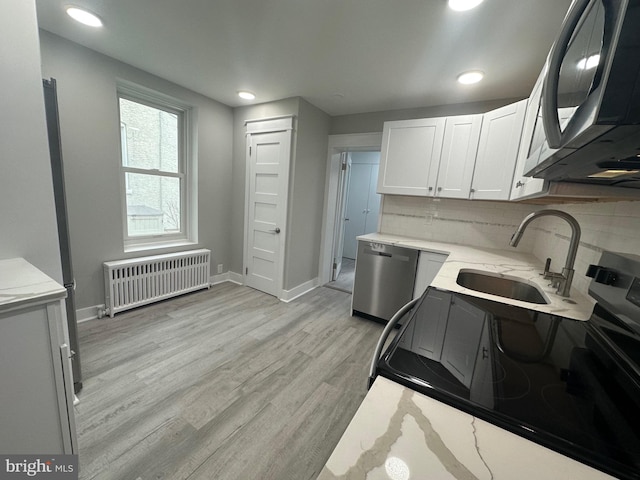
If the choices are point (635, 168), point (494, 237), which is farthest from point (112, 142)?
point (494, 237)

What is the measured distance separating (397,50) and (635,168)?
1750 mm

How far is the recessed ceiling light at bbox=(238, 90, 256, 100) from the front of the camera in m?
2.83

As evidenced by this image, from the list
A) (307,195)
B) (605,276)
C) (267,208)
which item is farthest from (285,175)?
(605,276)

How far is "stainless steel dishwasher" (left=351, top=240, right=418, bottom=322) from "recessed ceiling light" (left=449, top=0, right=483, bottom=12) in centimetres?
173

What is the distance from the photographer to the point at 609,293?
2.77 feet

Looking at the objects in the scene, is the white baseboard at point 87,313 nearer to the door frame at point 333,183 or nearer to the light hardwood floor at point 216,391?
the light hardwood floor at point 216,391

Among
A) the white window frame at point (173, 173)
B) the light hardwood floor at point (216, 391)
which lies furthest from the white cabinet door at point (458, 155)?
the white window frame at point (173, 173)

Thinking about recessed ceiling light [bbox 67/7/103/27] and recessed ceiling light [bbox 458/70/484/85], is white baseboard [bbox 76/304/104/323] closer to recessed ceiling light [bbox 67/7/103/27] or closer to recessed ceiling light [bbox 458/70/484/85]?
recessed ceiling light [bbox 67/7/103/27]

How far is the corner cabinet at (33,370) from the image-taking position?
0.82 meters

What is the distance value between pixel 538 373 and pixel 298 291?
294 centimetres

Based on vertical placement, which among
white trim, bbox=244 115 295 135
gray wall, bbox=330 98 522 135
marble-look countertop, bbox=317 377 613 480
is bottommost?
marble-look countertop, bbox=317 377 613 480

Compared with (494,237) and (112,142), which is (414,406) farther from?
(112,142)

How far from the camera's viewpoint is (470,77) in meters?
2.13

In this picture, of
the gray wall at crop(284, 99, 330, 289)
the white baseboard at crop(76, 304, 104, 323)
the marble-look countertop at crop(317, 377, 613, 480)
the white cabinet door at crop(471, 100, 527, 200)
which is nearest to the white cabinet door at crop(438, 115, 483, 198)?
the white cabinet door at crop(471, 100, 527, 200)
